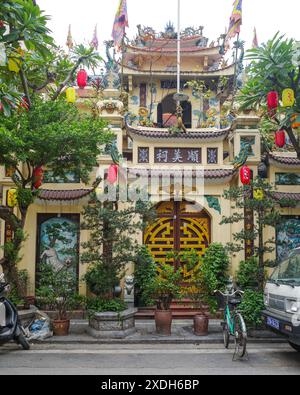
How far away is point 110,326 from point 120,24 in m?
10.8

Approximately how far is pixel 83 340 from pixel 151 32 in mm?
13232

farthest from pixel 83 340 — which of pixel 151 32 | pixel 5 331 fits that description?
pixel 151 32

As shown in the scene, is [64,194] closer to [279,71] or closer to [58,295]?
[58,295]

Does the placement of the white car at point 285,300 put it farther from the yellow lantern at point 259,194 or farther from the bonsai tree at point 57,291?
the bonsai tree at point 57,291

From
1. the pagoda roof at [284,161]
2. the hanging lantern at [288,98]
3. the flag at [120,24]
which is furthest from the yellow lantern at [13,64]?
the flag at [120,24]

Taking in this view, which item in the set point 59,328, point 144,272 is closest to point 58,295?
point 59,328

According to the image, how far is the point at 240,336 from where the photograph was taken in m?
6.90

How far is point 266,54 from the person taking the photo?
8680 mm

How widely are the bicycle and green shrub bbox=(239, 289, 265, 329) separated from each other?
0.48m

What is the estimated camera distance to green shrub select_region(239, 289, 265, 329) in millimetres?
8352

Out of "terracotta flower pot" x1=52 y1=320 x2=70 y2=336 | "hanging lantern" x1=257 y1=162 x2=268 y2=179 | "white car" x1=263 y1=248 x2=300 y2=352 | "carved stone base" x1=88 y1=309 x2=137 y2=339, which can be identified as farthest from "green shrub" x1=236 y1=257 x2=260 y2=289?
"terracotta flower pot" x1=52 y1=320 x2=70 y2=336

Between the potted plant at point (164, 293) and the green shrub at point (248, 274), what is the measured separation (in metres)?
1.80

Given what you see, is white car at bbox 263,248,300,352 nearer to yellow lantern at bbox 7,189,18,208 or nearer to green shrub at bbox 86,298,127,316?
green shrub at bbox 86,298,127,316
